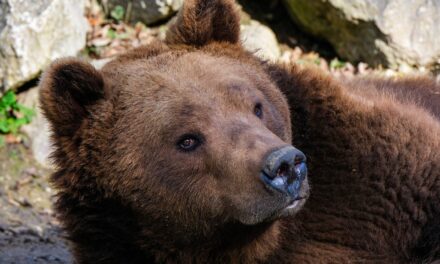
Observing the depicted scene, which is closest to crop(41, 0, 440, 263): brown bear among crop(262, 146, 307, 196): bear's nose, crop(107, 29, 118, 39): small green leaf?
crop(262, 146, 307, 196): bear's nose

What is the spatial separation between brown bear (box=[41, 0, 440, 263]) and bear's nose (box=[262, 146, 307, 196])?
0.14 m

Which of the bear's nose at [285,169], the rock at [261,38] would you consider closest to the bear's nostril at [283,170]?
the bear's nose at [285,169]

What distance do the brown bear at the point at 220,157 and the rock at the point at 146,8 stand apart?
5864 millimetres

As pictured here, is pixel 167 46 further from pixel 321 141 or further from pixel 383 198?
pixel 383 198

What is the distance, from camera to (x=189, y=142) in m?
5.02

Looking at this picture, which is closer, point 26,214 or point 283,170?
point 283,170

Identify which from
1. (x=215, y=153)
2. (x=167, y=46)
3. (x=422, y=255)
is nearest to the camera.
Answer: (x=215, y=153)

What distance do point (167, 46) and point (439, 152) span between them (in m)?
2.02

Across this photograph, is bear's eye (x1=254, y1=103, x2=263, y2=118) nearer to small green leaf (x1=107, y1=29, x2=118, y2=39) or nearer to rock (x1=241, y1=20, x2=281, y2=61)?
rock (x1=241, y1=20, x2=281, y2=61)

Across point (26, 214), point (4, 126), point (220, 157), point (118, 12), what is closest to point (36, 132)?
point (4, 126)

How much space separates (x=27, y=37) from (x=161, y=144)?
5.69 metres

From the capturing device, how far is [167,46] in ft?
18.8

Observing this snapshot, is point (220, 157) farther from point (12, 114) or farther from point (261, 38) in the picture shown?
point (261, 38)

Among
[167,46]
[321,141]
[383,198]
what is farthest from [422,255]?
[167,46]
